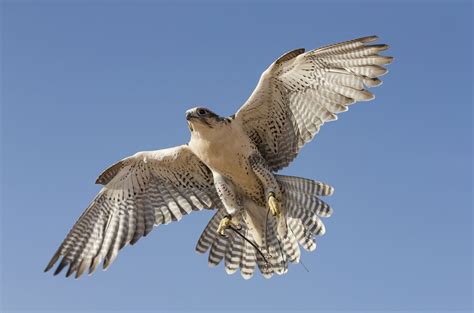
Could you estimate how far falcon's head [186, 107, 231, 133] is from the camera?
1127cm

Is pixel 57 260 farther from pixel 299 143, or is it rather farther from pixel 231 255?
pixel 299 143

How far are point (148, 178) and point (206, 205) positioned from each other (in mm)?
990

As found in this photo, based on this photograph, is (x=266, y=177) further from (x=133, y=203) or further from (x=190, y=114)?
(x=133, y=203)

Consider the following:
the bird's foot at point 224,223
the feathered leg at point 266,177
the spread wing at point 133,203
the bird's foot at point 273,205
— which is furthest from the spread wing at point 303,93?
the spread wing at point 133,203

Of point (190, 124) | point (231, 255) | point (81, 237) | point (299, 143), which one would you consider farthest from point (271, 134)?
point (81, 237)

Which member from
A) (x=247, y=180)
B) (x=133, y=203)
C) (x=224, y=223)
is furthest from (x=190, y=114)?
(x=133, y=203)

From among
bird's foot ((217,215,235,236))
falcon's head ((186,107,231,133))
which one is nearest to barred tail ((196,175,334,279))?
bird's foot ((217,215,235,236))

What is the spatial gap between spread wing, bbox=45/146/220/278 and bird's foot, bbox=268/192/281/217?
144 cm

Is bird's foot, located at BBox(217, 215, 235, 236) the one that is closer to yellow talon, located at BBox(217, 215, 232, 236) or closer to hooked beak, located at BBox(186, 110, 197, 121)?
yellow talon, located at BBox(217, 215, 232, 236)

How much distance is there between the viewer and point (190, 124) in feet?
37.5

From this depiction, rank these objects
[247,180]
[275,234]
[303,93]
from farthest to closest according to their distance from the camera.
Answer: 1. [275,234]
2. [247,180]
3. [303,93]

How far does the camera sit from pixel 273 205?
11.2 metres

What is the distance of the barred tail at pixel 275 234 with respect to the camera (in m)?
11.9

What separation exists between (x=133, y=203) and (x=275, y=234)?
227 centimetres
